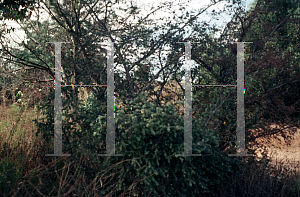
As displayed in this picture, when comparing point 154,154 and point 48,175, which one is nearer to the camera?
point 154,154

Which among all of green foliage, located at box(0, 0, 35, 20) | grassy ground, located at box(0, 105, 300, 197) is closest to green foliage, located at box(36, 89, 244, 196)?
grassy ground, located at box(0, 105, 300, 197)

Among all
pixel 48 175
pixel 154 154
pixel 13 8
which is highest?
pixel 13 8

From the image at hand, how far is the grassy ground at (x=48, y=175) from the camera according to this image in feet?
11.5

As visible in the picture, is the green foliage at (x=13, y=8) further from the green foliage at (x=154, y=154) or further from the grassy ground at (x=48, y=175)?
the grassy ground at (x=48, y=175)

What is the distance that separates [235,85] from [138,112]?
1.99 m

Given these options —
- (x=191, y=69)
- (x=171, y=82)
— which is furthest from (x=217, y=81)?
(x=171, y=82)

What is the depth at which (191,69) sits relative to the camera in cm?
524

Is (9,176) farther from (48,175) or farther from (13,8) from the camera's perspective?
(13,8)

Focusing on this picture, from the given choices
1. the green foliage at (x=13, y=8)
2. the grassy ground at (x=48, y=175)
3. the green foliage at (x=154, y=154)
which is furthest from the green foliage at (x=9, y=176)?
the green foliage at (x=13, y=8)

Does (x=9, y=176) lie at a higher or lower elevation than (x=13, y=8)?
lower

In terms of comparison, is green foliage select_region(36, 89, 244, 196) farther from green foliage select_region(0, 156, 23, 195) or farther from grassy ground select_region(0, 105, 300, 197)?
green foliage select_region(0, 156, 23, 195)

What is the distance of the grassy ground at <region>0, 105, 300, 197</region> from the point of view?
350 cm

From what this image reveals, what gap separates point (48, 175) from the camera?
4.12 m

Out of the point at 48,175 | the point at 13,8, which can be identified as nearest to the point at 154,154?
the point at 48,175
